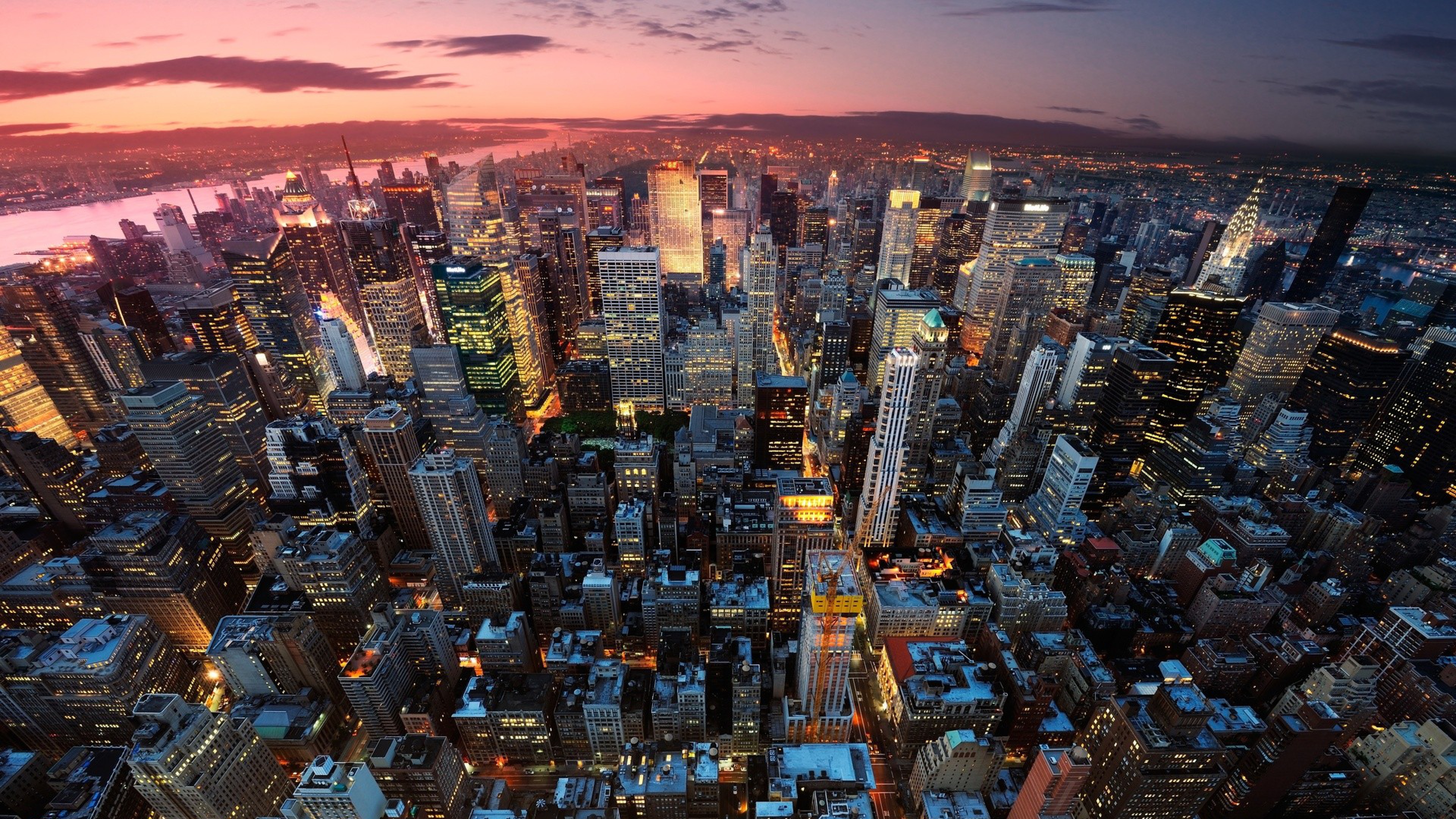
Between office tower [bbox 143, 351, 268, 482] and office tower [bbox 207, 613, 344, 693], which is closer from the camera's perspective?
office tower [bbox 207, 613, 344, 693]

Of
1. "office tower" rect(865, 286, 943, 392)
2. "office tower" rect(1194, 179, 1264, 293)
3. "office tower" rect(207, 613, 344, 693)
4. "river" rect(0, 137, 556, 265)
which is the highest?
"river" rect(0, 137, 556, 265)

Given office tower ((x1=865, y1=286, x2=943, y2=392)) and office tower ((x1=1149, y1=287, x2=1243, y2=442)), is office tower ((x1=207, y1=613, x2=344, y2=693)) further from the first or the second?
office tower ((x1=1149, y1=287, x2=1243, y2=442))

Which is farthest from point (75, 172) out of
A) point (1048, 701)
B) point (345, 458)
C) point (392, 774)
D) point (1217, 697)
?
point (1217, 697)

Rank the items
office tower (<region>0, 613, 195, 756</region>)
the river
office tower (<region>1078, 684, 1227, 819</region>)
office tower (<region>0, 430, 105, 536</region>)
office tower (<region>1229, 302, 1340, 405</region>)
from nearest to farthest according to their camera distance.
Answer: office tower (<region>1078, 684, 1227, 819</region>)
office tower (<region>0, 613, 195, 756</region>)
office tower (<region>0, 430, 105, 536</region>)
the river
office tower (<region>1229, 302, 1340, 405</region>)

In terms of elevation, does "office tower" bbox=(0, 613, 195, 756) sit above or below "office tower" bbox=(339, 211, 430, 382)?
below

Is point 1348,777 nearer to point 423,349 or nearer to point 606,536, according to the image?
point 606,536

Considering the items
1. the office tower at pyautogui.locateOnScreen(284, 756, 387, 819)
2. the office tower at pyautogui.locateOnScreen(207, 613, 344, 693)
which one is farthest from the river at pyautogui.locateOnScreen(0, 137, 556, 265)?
the office tower at pyautogui.locateOnScreen(284, 756, 387, 819)
